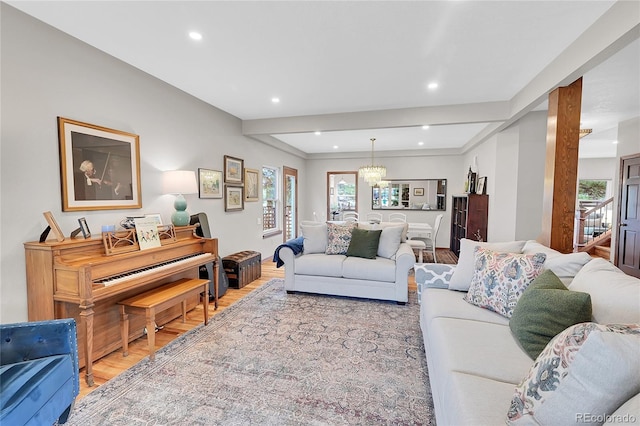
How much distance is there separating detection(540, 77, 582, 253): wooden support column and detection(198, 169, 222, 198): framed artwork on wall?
4.02 m

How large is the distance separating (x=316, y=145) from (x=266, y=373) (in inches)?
210

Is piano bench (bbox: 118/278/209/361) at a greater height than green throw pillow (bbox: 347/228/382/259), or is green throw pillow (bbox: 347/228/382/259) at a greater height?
green throw pillow (bbox: 347/228/382/259)

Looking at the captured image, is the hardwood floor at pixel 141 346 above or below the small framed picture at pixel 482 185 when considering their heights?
below

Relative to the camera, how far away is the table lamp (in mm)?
3182

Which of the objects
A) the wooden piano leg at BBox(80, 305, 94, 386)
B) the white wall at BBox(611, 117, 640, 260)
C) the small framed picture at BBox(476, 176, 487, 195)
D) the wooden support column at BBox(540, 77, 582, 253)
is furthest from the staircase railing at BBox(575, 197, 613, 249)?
the wooden piano leg at BBox(80, 305, 94, 386)

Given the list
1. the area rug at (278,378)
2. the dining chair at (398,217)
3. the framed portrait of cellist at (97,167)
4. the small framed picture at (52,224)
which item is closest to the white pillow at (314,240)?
the area rug at (278,378)

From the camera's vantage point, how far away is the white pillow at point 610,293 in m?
1.29

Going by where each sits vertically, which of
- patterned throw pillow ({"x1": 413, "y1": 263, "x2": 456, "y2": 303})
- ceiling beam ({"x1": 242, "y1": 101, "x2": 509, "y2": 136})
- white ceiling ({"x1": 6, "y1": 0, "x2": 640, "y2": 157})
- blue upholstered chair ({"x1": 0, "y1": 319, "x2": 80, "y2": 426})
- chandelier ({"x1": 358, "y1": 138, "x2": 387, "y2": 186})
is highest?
white ceiling ({"x1": 6, "y1": 0, "x2": 640, "y2": 157})

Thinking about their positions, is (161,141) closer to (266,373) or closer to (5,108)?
(5,108)

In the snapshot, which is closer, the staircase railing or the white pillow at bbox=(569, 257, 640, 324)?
the white pillow at bbox=(569, 257, 640, 324)

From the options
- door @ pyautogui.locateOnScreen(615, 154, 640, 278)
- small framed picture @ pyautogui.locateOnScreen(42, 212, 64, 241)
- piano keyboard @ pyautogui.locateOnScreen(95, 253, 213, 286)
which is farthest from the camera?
door @ pyautogui.locateOnScreen(615, 154, 640, 278)

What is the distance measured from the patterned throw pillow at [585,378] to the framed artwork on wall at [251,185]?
15.0 ft

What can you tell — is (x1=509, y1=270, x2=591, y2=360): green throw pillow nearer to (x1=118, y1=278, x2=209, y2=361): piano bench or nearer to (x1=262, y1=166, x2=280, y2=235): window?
(x1=118, y1=278, x2=209, y2=361): piano bench

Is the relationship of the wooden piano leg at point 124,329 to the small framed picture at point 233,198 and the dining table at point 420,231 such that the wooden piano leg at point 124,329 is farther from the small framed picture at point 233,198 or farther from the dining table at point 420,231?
the dining table at point 420,231
